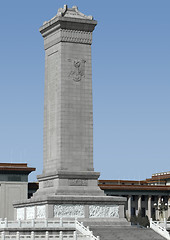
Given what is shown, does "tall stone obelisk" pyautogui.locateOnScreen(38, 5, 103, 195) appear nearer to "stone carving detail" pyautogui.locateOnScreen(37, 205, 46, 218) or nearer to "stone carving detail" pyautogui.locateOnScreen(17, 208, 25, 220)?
"stone carving detail" pyautogui.locateOnScreen(37, 205, 46, 218)

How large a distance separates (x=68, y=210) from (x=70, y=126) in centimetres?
729

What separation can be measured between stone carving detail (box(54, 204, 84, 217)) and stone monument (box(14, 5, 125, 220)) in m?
0.08

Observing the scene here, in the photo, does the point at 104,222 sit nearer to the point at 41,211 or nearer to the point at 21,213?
the point at 41,211

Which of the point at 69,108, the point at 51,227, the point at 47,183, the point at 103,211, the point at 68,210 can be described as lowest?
the point at 51,227

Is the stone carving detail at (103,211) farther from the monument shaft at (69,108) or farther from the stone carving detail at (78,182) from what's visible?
the monument shaft at (69,108)

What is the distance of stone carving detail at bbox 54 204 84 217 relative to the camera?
1886 inches

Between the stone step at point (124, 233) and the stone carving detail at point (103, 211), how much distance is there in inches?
76.5

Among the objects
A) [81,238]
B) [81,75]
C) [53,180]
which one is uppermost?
[81,75]

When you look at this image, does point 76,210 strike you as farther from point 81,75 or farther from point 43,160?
point 81,75

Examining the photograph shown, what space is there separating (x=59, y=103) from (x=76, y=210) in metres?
9.14

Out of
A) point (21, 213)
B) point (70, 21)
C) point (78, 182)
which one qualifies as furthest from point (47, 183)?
point (70, 21)

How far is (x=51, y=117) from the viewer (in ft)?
173

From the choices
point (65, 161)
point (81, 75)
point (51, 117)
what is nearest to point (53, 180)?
point (65, 161)

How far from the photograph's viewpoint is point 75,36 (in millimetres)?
53000
